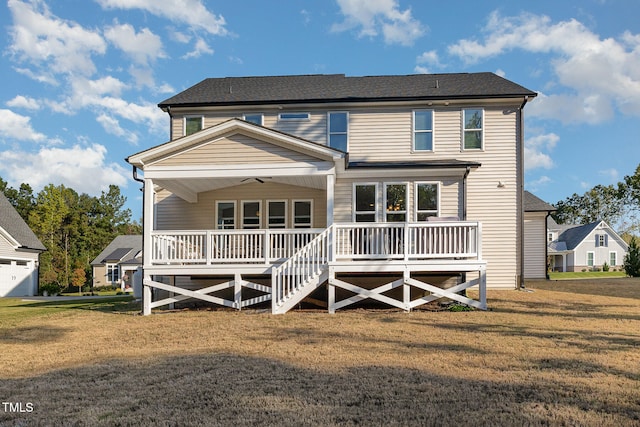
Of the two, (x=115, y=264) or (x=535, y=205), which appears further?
(x=115, y=264)

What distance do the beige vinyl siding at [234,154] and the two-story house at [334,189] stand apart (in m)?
0.03

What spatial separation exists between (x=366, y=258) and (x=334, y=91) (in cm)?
722

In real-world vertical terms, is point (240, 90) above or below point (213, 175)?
above

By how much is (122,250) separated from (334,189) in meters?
36.6

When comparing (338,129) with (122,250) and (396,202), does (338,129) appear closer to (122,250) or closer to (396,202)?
(396,202)

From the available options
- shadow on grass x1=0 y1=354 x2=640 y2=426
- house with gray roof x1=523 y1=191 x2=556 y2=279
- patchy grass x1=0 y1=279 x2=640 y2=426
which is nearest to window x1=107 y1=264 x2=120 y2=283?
patchy grass x1=0 y1=279 x2=640 y2=426

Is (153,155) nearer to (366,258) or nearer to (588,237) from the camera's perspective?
(366,258)

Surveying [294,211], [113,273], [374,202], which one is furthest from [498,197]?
[113,273]

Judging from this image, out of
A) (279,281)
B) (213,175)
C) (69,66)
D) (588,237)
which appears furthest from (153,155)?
(588,237)

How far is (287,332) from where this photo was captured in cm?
885

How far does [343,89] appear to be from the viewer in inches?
653

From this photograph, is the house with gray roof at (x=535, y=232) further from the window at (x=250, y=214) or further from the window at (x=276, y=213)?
the window at (x=250, y=214)

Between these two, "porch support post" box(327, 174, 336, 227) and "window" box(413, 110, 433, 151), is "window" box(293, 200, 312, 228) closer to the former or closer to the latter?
"porch support post" box(327, 174, 336, 227)

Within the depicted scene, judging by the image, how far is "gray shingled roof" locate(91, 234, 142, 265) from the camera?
44031 mm
